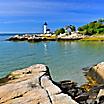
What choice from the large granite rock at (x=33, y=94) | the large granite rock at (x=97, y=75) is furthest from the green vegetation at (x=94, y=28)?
the large granite rock at (x=33, y=94)

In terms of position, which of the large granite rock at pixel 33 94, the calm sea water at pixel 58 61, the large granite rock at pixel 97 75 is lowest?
the calm sea water at pixel 58 61

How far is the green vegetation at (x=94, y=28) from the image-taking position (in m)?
120

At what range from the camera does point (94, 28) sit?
123125 mm

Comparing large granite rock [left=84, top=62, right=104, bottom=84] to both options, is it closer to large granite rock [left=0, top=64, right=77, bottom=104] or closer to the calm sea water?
the calm sea water

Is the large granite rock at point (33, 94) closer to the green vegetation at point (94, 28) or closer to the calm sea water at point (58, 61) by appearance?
the calm sea water at point (58, 61)

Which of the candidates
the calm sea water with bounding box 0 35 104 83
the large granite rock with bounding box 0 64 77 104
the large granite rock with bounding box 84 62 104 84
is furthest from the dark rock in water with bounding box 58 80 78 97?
the calm sea water with bounding box 0 35 104 83

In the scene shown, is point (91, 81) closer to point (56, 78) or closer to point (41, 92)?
point (56, 78)

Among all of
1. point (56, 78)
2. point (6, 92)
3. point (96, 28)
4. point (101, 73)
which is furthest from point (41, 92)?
point (96, 28)

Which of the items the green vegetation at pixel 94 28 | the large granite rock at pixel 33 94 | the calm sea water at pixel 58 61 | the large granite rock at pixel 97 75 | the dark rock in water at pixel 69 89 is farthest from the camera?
the green vegetation at pixel 94 28

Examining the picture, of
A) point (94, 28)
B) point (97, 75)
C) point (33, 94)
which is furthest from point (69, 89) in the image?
point (94, 28)

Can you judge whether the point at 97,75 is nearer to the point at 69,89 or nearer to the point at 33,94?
the point at 69,89

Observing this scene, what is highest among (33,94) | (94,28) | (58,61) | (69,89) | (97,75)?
(33,94)

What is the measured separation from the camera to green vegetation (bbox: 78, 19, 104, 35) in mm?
120075

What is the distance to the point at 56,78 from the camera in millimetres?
23422
